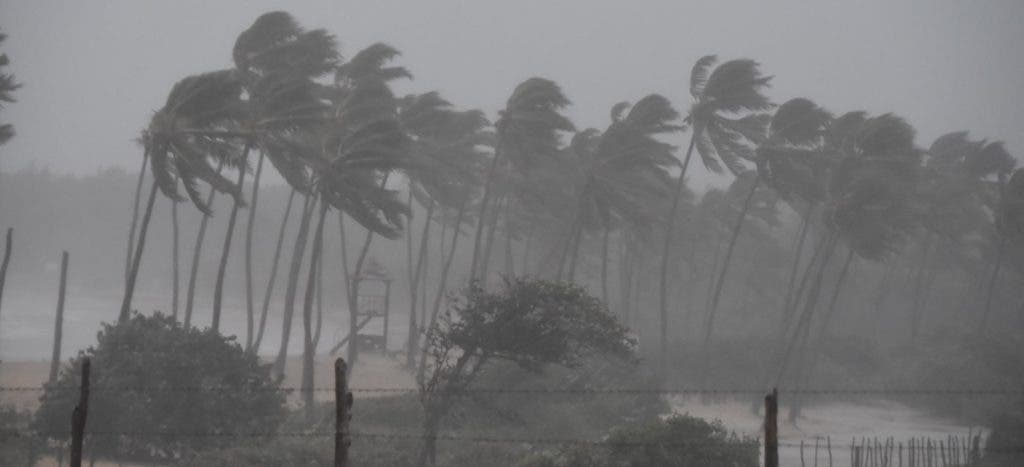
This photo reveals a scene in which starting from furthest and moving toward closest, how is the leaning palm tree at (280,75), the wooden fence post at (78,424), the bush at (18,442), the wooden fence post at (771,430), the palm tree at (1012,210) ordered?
the palm tree at (1012,210)
the leaning palm tree at (280,75)
the bush at (18,442)
the wooden fence post at (78,424)
the wooden fence post at (771,430)

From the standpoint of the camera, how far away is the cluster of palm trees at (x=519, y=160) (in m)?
28.1

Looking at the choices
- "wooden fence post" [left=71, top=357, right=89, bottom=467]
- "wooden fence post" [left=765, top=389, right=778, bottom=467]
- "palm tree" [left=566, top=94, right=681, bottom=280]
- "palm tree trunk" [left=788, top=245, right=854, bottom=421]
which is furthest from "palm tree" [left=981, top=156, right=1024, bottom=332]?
"wooden fence post" [left=71, top=357, right=89, bottom=467]

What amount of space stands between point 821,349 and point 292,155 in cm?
2799

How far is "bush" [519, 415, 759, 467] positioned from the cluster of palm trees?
10047 mm

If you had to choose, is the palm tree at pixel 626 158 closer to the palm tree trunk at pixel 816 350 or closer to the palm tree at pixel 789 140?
the palm tree at pixel 789 140

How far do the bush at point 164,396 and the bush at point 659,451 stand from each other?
6646 mm

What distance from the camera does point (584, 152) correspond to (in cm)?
4066

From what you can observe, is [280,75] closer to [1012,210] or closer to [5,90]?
[5,90]

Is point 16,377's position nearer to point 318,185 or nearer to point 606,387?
point 318,185

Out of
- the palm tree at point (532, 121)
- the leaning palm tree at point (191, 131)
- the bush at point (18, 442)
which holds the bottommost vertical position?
the bush at point (18, 442)

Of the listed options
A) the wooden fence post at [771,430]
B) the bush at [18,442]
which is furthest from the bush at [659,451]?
the bush at [18,442]

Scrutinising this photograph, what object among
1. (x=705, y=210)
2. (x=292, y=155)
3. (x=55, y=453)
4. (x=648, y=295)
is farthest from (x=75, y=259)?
(x=55, y=453)

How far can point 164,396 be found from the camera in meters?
21.2

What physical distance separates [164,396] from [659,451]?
1085 cm
